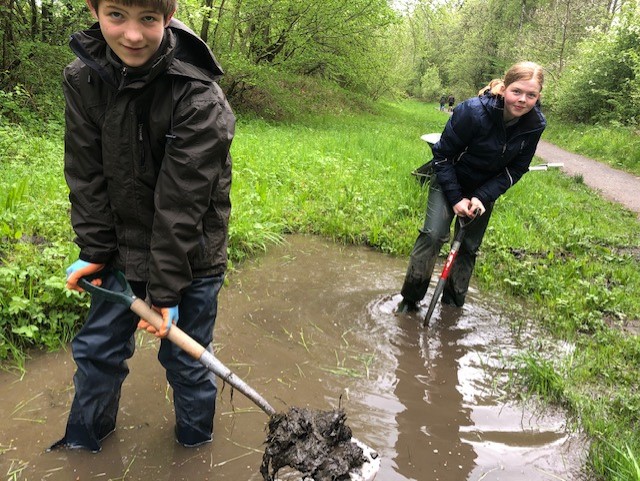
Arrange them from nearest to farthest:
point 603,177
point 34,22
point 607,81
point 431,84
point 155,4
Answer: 1. point 155,4
2. point 34,22
3. point 603,177
4. point 607,81
5. point 431,84

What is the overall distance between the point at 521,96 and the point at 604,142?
1337cm

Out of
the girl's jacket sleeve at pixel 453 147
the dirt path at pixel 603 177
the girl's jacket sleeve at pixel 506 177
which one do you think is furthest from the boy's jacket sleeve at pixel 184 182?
the dirt path at pixel 603 177

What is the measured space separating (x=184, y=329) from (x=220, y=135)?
85cm

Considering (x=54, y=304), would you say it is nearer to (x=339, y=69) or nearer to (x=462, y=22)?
(x=339, y=69)

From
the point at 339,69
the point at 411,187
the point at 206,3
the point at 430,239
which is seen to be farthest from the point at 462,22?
the point at 430,239

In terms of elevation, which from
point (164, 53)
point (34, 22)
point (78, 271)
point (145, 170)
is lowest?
point (78, 271)

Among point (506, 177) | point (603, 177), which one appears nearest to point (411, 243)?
point (506, 177)

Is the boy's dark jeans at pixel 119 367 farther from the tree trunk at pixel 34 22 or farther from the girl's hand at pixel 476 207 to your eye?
the tree trunk at pixel 34 22

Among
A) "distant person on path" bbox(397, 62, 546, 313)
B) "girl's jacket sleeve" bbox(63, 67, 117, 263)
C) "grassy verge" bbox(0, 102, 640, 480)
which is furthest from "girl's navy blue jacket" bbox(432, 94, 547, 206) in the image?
"girl's jacket sleeve" bbox(63, 67, 117, 263)

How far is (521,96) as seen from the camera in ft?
10.5

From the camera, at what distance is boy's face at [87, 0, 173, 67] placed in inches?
67.2

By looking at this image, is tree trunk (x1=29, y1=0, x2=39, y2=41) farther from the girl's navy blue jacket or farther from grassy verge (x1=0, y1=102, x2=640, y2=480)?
the girl's navy blue jacket

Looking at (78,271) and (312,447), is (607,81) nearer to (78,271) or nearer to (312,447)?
(312,447)

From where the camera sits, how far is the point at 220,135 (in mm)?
1860
